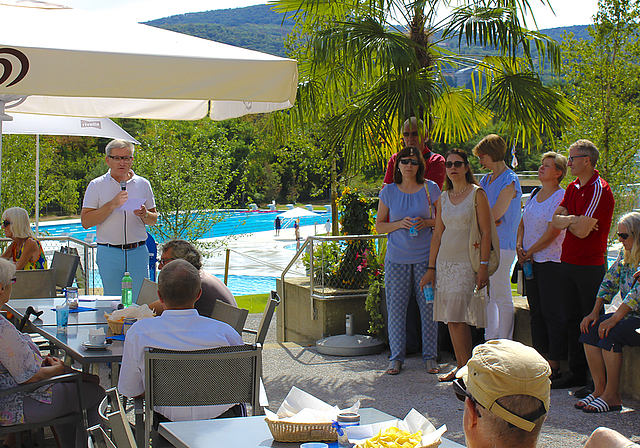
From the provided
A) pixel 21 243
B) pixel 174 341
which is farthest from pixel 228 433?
pixel 21 243

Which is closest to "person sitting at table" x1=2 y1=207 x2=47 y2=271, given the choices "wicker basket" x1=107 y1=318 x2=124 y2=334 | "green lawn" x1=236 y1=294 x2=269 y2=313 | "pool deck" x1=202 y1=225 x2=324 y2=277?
"wicker basket" x1=107 y1=318 x2=124 y2=334

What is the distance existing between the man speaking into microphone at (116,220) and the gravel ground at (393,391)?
3.15 ft

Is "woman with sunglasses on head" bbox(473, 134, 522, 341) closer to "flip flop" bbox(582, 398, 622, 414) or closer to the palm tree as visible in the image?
the palm tree

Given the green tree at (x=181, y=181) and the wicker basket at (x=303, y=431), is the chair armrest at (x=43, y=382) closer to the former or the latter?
the wicker basket at (x=303, y=431)

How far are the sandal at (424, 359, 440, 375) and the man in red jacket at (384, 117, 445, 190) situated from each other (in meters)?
1.64

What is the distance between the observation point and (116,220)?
5.52 m

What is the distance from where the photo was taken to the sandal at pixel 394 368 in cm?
557

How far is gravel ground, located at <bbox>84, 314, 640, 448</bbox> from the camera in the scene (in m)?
4.15

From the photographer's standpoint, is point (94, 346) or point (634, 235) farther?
Result: point (634, 235)

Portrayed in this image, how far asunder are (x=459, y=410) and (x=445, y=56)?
4082 mm

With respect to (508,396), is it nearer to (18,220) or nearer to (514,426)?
(514,426)

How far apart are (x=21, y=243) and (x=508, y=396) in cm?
575

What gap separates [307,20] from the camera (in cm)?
706

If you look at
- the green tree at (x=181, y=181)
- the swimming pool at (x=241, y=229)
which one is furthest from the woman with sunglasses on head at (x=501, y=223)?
the swimming pool at (x=241, y=229)
